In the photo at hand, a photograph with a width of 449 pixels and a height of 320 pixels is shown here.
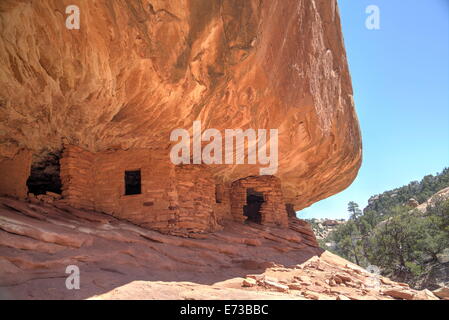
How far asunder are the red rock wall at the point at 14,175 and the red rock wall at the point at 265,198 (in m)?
4.40

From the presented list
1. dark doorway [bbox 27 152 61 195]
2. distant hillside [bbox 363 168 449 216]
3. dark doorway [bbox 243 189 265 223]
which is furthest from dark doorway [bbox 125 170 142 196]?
distant hillside [bbox 363 168 449 216]

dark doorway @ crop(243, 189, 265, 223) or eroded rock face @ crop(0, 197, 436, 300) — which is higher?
dark doorway @ crop(243, 189, 265, 223)

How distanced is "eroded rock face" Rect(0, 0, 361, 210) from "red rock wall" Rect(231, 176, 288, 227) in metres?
1.19

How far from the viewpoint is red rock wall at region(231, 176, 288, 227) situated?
852 centimetres

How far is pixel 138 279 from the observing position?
4.03 m

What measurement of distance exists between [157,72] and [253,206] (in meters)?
5.70

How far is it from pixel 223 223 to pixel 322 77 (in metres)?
3.36

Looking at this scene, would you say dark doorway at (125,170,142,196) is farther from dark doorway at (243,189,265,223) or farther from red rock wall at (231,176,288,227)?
dark doorway at (243,189,265,223)

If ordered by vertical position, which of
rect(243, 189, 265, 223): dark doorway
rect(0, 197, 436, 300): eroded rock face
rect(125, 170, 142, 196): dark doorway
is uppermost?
rect(125, 170, 142, 196): dark doorway

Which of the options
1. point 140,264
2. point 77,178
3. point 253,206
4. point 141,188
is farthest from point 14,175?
point 253,206

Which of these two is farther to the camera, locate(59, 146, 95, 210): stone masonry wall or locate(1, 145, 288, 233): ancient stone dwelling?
locate(1, 145, 288, 233): ancient stone dwelling

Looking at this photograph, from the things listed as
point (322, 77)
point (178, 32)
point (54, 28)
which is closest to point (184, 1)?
point (178, 32)

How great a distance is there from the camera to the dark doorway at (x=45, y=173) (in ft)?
19.5

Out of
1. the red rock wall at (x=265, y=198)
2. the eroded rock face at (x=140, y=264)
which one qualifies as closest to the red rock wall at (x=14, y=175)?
the eroded rock face at (x=140, y=264)
